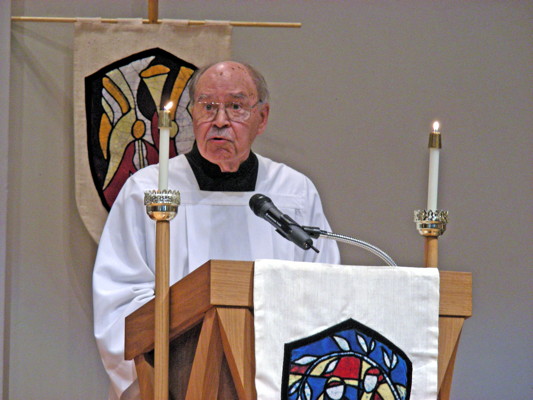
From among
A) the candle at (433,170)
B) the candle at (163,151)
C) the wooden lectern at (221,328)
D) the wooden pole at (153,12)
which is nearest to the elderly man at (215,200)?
the wooden pole at (153,12)

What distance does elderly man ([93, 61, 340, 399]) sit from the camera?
364cm

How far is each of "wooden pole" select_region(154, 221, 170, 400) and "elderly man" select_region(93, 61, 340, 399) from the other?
3.35 feet

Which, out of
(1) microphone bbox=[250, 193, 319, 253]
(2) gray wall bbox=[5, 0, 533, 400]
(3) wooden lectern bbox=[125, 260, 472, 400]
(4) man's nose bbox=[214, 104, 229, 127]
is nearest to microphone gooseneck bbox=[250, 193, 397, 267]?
(1) microphone bbox=[250, 193, 319, 253]

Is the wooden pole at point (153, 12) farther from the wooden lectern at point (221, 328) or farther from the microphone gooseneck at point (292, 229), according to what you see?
the wooden lectern at point (221, 328)

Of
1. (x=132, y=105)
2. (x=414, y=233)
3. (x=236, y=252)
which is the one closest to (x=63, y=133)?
(x=132, y=105)

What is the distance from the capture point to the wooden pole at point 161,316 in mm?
2443

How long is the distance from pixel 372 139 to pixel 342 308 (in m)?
2.58

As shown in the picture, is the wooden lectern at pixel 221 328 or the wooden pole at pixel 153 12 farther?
the wooden pole at pixel 153 12

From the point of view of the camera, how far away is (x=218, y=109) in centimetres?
373

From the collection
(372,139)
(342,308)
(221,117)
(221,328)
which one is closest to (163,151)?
(221,328)

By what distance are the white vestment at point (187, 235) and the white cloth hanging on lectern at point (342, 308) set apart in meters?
1.05

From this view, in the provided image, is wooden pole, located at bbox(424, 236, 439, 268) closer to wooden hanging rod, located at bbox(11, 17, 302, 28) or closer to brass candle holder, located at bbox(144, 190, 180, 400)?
brass candle holder, located at bbox(144, 190, 180, 400)

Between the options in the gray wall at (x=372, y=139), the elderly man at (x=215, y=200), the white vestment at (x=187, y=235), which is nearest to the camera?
the white vestment at (x=187, y=235)

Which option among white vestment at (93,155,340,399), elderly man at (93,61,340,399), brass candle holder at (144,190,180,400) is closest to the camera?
brass candle holder at (144,190,180,400)
